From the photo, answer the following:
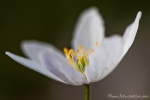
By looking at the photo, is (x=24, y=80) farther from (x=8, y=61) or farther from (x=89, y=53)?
(x=89, y=53)

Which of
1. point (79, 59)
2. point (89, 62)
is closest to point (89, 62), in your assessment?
point (89, 62)

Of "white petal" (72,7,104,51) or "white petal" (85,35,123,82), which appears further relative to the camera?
"white petal" (72,7,104,51)

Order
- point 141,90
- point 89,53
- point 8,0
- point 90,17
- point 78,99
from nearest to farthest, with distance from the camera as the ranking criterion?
point 89,53
point 90,17
point 141,90
point 78,99
point 8,0

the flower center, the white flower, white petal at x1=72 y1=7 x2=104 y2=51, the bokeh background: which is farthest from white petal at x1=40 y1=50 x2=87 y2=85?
the bokeh background

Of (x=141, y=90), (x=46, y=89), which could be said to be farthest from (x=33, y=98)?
(x=141, y=90)

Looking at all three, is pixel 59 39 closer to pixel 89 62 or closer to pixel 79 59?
pixel 79 59

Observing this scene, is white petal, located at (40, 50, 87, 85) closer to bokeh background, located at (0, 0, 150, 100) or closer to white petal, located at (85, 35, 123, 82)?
white petal, located at (85, 35, 123, 82)

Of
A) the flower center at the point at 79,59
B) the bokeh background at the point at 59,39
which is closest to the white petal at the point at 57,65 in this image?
the flower center at the point at 79,59

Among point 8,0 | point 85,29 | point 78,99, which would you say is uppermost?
point 8,0
